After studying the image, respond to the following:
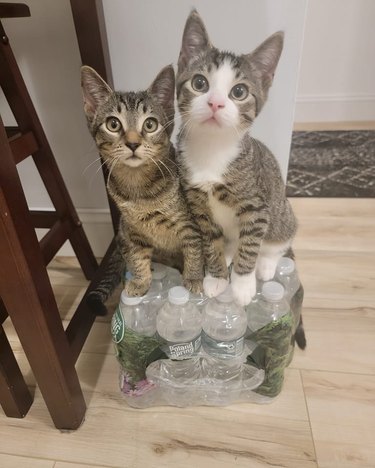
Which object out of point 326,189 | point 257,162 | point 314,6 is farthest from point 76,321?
point 314,6

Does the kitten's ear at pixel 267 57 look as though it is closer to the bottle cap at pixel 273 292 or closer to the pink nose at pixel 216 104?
the pink nose at pixel 216 104

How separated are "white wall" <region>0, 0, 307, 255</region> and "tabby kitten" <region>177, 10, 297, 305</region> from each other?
32 centimetres

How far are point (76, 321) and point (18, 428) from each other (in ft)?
0.91

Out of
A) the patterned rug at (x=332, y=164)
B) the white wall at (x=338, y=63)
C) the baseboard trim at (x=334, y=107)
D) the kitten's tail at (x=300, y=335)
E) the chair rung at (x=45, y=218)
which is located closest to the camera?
the kitten's tail at (x=300, y=335)

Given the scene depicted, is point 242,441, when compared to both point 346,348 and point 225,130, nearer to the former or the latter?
point 346,348

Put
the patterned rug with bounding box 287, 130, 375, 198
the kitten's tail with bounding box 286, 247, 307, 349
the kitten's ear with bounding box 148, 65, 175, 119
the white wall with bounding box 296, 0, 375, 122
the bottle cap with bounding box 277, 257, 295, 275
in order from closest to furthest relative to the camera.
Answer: the kitten's ear with bounding box 148, 65, 175, 119 < the bottle cap with bounding box 277, 257, 295, 275 < the kitten's tail with bounding box 286, 247, 307, 349 < the patterned rug with bounding box 287, 130, 375, 198 < the white wall with bounding box 296, 0, 375, 122

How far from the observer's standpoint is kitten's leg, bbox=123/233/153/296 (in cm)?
86

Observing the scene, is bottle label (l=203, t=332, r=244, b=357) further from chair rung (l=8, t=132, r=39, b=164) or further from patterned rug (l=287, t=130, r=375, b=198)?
patterned rug (l=287, t=130, r=375, b=198)

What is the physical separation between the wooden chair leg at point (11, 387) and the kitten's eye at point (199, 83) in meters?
0.66

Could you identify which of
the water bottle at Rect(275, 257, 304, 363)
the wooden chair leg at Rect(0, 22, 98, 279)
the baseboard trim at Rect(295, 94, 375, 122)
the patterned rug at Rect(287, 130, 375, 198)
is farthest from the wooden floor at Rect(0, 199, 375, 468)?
the baseboard trim at Rect(295, 94, 375, 122)

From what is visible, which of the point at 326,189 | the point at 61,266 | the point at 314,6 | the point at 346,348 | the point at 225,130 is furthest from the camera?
the point at 314,6

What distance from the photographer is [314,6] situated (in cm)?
242

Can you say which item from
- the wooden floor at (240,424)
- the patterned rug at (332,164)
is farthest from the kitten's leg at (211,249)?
the patterned rug at (332,164)

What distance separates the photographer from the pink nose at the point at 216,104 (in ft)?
2.11
